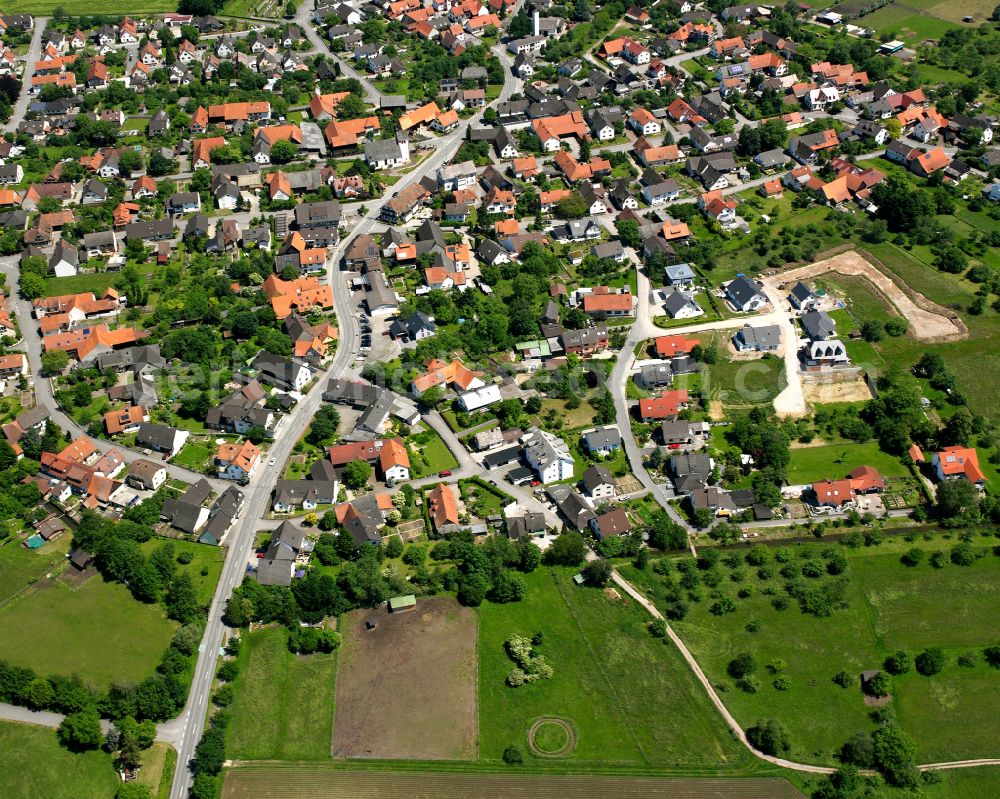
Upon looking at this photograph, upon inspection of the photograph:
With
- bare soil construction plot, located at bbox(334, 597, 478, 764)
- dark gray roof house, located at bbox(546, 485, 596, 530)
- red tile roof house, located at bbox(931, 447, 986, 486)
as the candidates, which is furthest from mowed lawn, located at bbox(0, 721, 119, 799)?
red tile roof house, located at bbox(931, 447, 986, 486)

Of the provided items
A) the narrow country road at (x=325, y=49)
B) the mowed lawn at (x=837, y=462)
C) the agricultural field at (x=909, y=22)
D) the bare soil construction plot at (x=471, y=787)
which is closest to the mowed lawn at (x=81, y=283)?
the narrow country road at (x=325, y=49)

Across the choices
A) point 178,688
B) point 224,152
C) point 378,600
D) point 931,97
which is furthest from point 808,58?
point 178,688

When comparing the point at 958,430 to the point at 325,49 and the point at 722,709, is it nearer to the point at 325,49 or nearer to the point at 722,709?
the point at 722,709

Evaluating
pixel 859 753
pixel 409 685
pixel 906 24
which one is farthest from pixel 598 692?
pixel 906 24

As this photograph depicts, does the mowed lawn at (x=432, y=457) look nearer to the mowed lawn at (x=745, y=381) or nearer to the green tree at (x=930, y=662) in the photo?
the mowed lawn at (x=745, y=381)

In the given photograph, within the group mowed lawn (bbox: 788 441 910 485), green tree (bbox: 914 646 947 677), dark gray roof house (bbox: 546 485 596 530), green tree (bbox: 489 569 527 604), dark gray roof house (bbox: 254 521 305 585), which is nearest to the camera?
green tree (bbox: 914 646 947 677)

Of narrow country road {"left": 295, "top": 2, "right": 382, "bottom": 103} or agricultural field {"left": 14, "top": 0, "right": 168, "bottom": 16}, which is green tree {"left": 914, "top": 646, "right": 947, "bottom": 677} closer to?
narrow country road {"left": 295, "top": 2, "right": 382, "bottom": 103}
